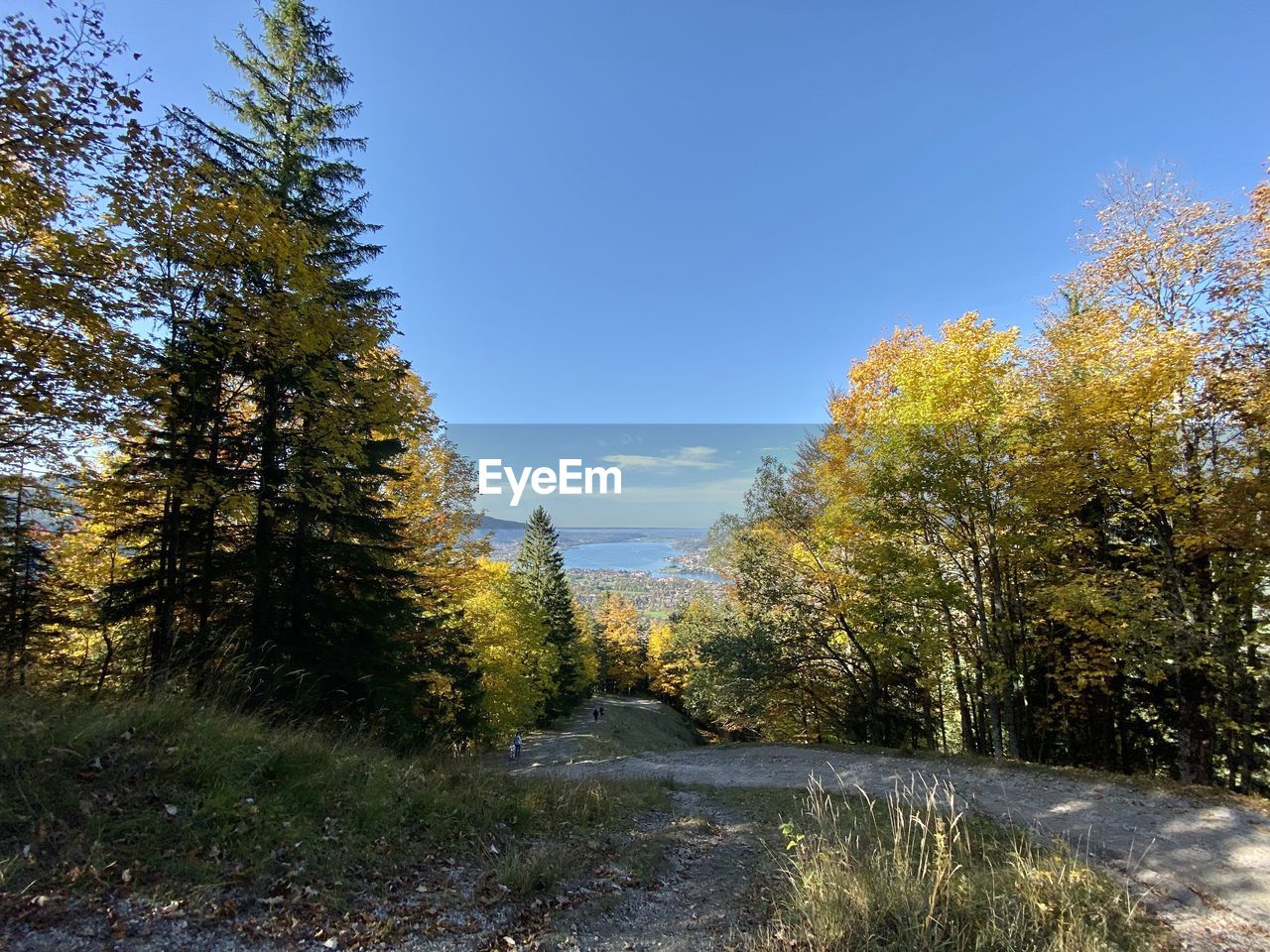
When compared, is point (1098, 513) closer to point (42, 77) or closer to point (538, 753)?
point (42, 77)

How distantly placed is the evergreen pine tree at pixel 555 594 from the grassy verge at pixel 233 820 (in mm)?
30666

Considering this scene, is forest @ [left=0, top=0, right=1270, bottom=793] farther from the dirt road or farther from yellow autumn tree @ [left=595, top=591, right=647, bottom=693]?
→ yellow autumn tree @ [left=595, top=591, right=647, bottom=693]

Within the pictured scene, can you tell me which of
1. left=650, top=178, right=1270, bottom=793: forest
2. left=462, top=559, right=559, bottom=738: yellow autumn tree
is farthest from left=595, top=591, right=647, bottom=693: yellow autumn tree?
left=650, top=178, right=1270, bottom=793: forest

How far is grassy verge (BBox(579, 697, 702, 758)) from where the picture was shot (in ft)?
79.9

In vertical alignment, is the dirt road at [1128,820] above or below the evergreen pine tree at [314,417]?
below

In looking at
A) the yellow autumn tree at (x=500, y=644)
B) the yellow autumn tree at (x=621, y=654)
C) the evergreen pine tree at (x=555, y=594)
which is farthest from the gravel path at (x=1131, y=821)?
the yellow autumn tree at (x=621, y=654)

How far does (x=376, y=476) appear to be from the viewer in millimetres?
11023

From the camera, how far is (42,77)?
489 centimetres

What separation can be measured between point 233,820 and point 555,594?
35.1 m

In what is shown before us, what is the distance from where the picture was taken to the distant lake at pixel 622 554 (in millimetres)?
65188

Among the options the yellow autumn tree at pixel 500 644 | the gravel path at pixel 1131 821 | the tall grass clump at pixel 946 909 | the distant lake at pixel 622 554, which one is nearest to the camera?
the tall grass clump at pixel 946 909

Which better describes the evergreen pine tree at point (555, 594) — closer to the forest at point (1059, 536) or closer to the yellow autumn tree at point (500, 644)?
the yellow autumn tree at point (500, 644)

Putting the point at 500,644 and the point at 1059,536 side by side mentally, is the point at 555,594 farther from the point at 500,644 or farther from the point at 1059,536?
the point at 1059,536

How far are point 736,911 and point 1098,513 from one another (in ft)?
41.8
